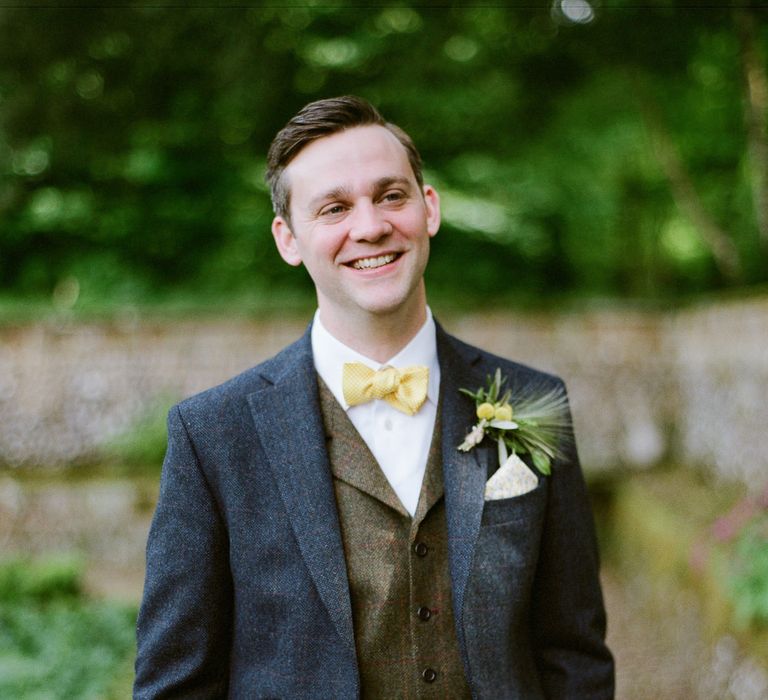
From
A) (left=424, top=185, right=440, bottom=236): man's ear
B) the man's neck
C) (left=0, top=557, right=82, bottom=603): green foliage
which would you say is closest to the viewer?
the man's neck

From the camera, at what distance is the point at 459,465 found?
180 centimetres

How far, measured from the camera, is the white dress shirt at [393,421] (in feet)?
5.97

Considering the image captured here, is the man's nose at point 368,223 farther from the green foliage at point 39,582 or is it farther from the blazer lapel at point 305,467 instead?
the green foliage at point 39,582

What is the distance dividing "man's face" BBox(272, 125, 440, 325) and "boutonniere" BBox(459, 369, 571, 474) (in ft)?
1.04

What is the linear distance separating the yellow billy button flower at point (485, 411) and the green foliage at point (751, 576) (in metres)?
2.87

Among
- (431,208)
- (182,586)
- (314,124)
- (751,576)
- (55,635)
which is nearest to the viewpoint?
(182,586)

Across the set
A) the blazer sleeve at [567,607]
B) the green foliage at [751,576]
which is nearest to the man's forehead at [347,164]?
the blazer sleeve at [567,607]

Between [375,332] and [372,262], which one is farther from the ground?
[372,262]

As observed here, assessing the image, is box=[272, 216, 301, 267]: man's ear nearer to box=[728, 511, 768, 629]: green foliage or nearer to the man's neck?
the man's neck

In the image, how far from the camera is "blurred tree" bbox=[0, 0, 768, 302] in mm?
8539

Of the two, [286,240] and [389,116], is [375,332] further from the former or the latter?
[389,116]

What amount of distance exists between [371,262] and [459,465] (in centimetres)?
48

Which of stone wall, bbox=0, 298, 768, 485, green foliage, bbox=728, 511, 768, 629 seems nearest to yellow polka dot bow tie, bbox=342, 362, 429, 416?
green foliage, bbox=728, 511, 768, 629

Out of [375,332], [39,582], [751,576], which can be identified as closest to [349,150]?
[375,332]
